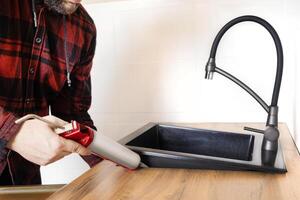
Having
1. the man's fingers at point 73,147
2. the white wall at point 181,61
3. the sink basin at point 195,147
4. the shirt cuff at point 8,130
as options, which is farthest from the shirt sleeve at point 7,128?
the white wall at point 181,61

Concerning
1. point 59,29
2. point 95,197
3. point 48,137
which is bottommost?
point 95,197

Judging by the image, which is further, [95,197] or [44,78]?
[44,78]

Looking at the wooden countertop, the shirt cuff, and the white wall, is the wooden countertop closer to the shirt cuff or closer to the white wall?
the shirt cuff

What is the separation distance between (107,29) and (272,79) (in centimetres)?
68

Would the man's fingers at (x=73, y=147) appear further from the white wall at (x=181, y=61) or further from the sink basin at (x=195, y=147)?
the white wall at (x=181, y=61)

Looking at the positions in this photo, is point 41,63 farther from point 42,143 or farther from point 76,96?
point 42,143

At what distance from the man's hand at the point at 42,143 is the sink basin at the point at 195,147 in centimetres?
17

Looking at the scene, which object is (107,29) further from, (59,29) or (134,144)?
(134,144)

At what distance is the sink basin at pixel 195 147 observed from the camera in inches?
26.9

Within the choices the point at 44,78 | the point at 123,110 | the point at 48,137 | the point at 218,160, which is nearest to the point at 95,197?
the point at 48,137

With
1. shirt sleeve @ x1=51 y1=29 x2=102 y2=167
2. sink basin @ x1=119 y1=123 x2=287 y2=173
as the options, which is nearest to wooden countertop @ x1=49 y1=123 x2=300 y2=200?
sink basin @ x1=119 y1=123 x2=287 y2=173

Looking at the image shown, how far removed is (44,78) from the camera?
101 cm

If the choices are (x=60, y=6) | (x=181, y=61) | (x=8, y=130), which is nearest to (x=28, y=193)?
(x=8, y=130)

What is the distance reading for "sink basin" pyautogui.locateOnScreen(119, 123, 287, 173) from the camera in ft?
2.24
